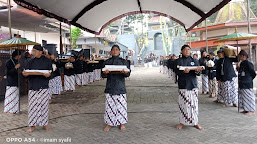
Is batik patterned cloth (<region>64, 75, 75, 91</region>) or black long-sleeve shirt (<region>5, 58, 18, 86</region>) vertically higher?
black long-sleeve shirt (<region>5, 58, 18, 86</region>)

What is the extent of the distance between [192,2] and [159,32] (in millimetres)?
43666

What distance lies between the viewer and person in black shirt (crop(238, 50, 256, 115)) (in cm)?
587

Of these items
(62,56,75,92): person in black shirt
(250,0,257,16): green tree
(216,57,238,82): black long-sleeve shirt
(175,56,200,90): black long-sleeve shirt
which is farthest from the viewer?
(250,0,257,16): green tree

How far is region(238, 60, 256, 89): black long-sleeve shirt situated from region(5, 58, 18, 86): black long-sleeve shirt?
651 cm

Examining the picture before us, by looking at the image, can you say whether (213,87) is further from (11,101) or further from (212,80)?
(11,101)

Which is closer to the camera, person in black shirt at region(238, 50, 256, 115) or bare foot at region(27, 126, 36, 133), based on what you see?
bare foot at region(27, 126, 36, 133)

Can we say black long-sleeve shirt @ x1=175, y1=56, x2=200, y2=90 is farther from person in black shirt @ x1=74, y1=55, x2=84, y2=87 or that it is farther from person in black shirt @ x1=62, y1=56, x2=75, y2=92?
person in black shirt @ x1=74, y1=55, x2=84, y2=87

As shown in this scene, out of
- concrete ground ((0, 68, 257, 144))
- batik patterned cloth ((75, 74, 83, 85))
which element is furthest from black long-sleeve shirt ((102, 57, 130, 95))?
batik patterned cloth ((75, 74, 83, 85))

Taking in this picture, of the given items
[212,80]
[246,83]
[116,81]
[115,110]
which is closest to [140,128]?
[115,110]

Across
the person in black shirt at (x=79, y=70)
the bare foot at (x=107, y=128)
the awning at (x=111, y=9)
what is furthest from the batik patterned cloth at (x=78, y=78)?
the bare foot at (x=107, y=128)

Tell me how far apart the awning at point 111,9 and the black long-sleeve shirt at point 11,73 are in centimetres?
173

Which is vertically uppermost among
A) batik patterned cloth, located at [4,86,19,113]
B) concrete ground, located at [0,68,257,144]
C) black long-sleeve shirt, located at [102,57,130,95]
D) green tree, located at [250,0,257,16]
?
green tree, located at [250,0,257,16]

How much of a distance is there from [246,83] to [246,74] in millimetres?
250

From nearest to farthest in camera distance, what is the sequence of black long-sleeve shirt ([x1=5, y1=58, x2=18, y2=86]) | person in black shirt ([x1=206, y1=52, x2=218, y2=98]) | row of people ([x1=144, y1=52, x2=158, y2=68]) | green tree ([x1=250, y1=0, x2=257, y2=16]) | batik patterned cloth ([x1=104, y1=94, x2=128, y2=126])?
batik patterned cloth ([x1=104, y1=94, x2=128, y2=126]), black long-sleeve shirt ([x1=5, y1=58, x2=18, y2=86]), person in black shirt ([x1=206, y1=52, x2=218, y2=98]), green tree ([x1=250, y1=0, x2=257, y2=16]), row of people ([x1=144, y1=52, x2=158, y2=68])
